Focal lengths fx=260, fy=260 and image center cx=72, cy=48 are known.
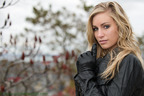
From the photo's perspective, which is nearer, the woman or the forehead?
the woman

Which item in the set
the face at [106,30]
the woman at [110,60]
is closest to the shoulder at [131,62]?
the woman at [110,60]

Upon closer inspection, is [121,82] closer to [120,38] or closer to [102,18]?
[120,38]

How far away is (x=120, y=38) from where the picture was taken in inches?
81.5

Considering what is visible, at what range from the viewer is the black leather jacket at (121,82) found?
183 centimetres

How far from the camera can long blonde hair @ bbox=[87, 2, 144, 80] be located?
6.27 feet

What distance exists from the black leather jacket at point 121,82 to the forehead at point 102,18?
0.35 metres

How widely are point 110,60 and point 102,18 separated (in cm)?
35

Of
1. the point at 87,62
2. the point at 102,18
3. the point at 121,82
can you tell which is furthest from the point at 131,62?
the point at 102,18

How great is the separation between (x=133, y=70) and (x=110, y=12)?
52 centimetres

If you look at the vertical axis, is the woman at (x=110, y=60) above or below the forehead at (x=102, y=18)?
below

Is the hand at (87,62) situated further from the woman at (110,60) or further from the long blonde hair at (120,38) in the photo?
the long blonde hair at (120,38)

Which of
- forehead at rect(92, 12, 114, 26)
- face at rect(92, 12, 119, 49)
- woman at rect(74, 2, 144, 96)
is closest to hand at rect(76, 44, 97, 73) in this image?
woman at rect(74, 2, 144, 96)

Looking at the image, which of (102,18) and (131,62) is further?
(102,18)

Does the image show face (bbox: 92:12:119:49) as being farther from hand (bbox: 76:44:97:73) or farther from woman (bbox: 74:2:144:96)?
hand (bbox: 76:44:97:73)
